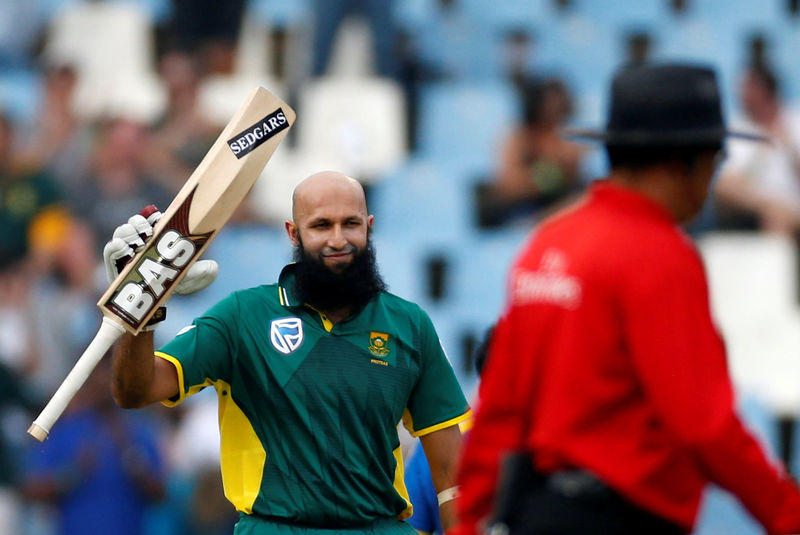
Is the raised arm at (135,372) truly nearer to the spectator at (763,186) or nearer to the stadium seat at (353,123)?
the stadium seat at (353,123)

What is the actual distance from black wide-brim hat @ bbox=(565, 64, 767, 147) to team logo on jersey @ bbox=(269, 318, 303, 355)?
141 centimetres

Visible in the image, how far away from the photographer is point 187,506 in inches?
305

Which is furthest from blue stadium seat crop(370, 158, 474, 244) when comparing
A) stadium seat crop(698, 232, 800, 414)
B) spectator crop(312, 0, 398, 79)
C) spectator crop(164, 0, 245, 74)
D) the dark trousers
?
the dark trousers

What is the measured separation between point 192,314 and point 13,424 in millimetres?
1268

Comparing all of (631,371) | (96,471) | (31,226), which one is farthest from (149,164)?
(631,371)

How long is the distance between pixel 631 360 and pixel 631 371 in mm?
28

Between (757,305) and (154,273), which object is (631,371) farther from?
(757,305)

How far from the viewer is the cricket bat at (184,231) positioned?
3475mm

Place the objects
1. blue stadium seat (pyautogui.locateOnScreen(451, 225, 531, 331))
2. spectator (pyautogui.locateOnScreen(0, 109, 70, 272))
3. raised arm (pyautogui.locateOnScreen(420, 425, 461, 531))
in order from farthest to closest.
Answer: blue stadium seat (pyautogui.locateOnScreen(451, 225, 531, 331))
spectator (pyautogui.locateOnScreen(0, 109, 70, 272))
raised arm (pyautogui.locateOnScreen(420, 425, 461, 531))

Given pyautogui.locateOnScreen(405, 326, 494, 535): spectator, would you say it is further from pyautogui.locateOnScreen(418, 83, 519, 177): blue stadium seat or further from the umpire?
pyautogui.locateOnScreen(418, 83, 519, 177): blue stadium seat

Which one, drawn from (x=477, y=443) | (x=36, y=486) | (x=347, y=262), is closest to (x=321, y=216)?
(x=347, y=262)

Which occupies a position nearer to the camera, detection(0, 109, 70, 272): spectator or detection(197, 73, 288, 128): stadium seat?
detection(0, 109, 70, 272): spectator

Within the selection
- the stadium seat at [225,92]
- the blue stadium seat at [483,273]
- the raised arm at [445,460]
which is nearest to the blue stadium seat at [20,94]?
the stadium seat at [225,92]

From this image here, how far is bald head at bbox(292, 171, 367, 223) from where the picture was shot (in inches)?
153
